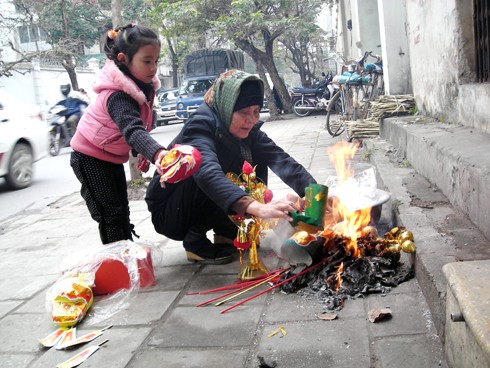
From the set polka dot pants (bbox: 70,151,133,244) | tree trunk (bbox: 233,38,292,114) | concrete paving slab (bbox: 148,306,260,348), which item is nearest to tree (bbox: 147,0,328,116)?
tree trunk (bbox: 233,38,292,114)

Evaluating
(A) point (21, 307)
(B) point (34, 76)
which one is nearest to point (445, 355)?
(A) point (21, 307)

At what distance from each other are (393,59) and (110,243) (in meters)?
5.78

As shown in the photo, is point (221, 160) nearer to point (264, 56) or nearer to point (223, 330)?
point (223, 330)

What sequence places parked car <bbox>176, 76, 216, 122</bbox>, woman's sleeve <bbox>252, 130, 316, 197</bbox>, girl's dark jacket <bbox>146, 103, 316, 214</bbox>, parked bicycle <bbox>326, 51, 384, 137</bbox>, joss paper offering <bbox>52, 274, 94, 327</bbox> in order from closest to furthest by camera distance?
joss paper offering <bbox>52, 274, 94, 327</bbox> < girl's dark jacket <bbox>146, 103, 316, 214</bbox> < woman's sleeve <bbox>252, 130, 316, 197</bbox> < parked bicycle <bbox>326, 51, 384, 137</bbox> < parked car <bbox>176, 76, 216, 122</bbox>

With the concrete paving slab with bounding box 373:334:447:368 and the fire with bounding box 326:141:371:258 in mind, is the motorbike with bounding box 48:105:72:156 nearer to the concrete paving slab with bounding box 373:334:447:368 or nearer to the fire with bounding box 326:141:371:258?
the fire with bounding box 326:141:371:258

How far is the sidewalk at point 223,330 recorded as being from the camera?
1.92m

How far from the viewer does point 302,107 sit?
1809 centimetres

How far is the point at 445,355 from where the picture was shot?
5.86 feet

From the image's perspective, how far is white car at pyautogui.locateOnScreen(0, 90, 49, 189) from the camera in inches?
297

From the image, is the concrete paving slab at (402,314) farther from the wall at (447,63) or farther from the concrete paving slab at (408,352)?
the wall at (447,63)

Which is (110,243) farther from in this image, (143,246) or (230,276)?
(230,276)

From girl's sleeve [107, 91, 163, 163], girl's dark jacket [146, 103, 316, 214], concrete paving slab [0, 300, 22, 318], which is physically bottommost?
concrete paving slab [0, 300, 22, 318]

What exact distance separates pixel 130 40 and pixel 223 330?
1.64m

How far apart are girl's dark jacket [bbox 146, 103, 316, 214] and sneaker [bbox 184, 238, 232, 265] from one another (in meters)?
0.34
